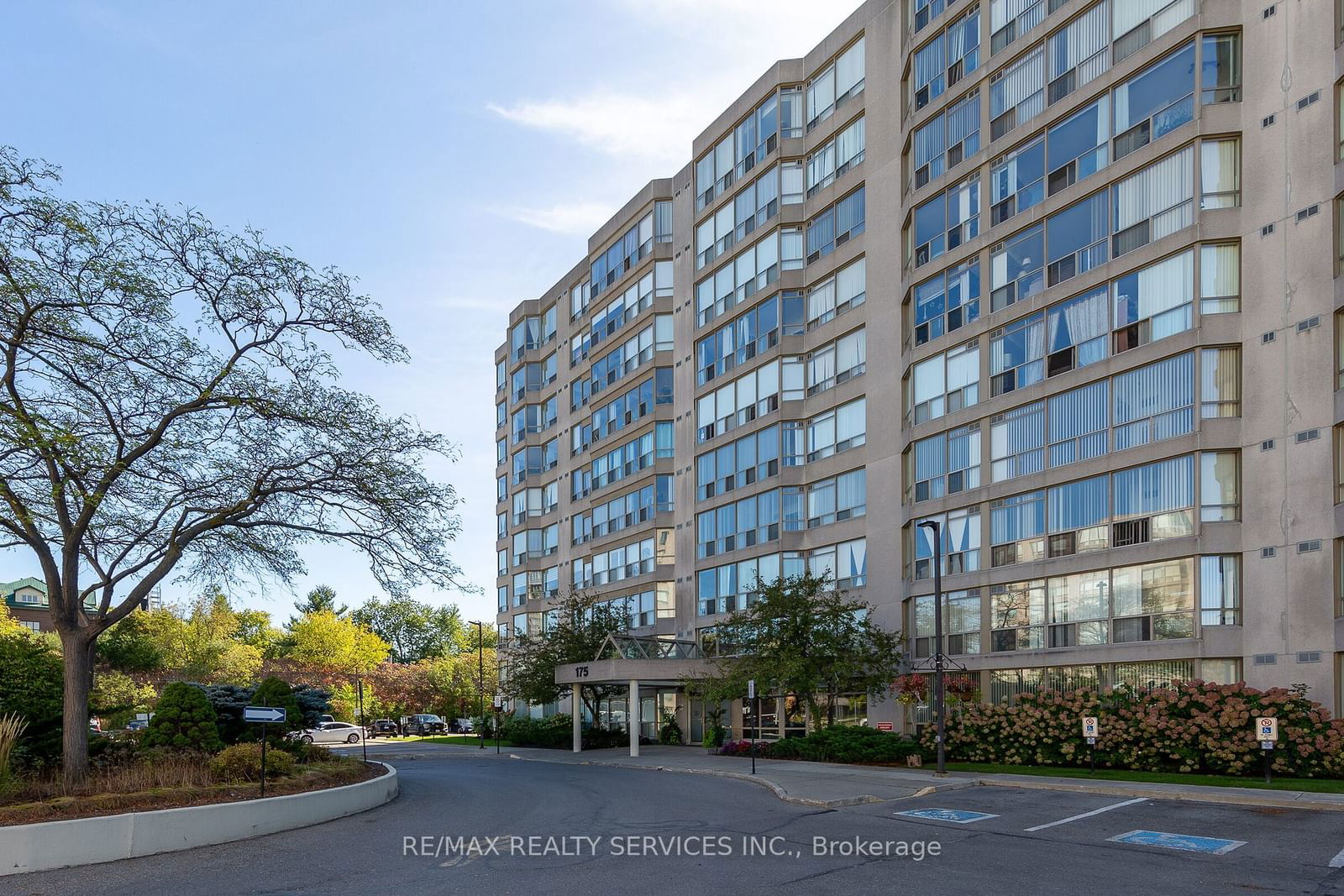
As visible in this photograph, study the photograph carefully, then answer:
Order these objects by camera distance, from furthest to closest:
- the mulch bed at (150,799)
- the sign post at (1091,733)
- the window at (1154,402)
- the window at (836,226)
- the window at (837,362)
Result: the window at (836,226) → the window at (837,362) → the window at (1154,402) → the sign post at (1091,733) → the mulch bed at (150,799)

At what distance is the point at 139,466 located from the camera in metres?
22.7

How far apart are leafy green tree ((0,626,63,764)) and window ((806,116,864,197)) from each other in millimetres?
31470

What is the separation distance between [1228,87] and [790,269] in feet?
64.6

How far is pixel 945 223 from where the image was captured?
38.0m

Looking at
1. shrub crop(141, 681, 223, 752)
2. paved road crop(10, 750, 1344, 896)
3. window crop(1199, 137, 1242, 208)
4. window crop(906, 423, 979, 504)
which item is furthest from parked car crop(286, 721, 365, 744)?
window crop(1199, 137, 1242, 208)

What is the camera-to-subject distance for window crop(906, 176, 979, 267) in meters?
36.8

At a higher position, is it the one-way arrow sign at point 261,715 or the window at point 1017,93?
the window at point 1017,93

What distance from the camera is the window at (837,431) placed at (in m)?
42.0

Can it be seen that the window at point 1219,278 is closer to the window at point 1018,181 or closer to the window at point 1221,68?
the window at point 1221,68

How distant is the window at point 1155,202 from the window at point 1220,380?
11.1 feet

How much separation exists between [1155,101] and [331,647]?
80226 mm

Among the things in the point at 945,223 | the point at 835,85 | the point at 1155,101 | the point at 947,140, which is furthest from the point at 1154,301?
the point at 835,85

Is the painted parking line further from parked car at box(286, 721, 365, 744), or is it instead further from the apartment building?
parked car at box(286, 721, 365, 744)

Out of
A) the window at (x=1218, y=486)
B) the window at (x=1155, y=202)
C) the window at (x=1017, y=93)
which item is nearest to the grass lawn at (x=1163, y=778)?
the window at (x=1218, y=486)
